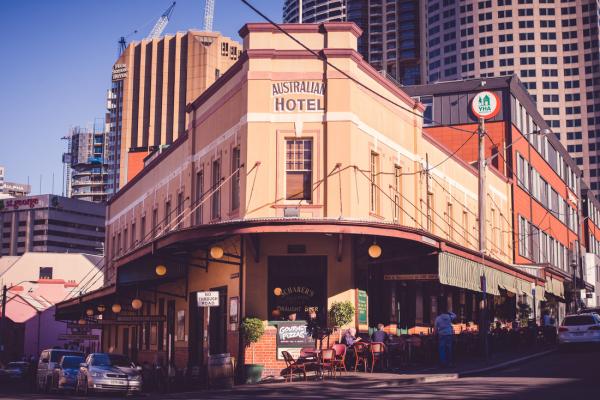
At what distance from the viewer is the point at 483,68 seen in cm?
15188

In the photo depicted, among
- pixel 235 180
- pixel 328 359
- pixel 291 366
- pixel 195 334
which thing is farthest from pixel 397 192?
pixel 291 366

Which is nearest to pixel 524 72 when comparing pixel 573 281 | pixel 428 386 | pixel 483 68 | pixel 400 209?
pixel 483 68

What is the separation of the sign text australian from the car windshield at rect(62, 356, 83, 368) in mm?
12133

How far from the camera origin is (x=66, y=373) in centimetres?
2889

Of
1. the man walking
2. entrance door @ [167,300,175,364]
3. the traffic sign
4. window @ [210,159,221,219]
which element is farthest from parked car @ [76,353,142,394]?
the man walking

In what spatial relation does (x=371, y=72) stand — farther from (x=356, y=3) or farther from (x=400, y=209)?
(x=356, y=3)

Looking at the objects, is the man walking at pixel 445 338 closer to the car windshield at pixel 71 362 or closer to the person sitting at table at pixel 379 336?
the person sitting at table at pixel 379 336

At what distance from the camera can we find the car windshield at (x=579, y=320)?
102ft

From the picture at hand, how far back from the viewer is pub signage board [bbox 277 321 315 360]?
77.8 ft

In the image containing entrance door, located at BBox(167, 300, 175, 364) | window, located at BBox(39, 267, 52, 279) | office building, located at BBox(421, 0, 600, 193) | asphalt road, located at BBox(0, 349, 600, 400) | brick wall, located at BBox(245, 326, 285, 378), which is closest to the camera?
asphalt road, located at BBox(0, 349, 600, 400)

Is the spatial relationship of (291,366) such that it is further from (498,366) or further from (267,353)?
(498,366)

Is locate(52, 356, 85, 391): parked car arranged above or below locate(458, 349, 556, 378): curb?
below

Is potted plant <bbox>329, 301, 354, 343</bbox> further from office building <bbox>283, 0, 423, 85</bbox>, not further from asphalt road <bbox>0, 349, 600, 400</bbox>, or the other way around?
office building <bbox>283, 0, 423, 85</bbox>

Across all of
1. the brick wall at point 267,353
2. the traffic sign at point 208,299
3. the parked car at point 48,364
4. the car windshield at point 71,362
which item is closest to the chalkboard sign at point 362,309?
the brick wall at point 267,353
